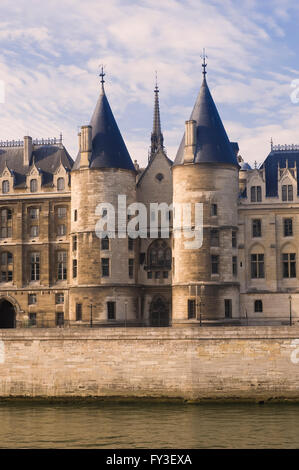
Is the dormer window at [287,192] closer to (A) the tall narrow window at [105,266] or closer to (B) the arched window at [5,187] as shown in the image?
(A) the tall narrow window at [105,266]

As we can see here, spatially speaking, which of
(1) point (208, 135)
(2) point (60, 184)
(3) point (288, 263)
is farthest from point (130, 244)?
(3) point (288, 263)

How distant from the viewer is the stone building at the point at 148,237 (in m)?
61.3

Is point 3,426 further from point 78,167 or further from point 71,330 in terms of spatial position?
point 78,167

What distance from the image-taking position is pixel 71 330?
52.6m

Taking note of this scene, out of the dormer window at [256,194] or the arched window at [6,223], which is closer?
the dormer window at [256,194]

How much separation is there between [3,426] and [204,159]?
26062 millimetres

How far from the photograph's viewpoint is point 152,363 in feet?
168

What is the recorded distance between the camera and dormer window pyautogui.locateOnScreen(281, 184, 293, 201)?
64438 millimetres

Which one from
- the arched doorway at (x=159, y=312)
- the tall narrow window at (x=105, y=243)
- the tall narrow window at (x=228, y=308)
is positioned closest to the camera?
the tall narrow window at (x=228, y=308)

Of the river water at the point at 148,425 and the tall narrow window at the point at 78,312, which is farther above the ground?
the tall narrow window at the point at 78,312

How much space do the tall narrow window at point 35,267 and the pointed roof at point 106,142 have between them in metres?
8.41

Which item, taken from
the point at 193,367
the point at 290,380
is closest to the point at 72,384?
the point at 193,367

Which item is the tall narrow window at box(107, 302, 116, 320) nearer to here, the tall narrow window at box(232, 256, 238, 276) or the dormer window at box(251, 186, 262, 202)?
the tall narrow window at box(232, 256, 238, 276)

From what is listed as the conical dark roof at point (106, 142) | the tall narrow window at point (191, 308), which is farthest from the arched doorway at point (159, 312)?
the conical dark roof at point (106, 142)
